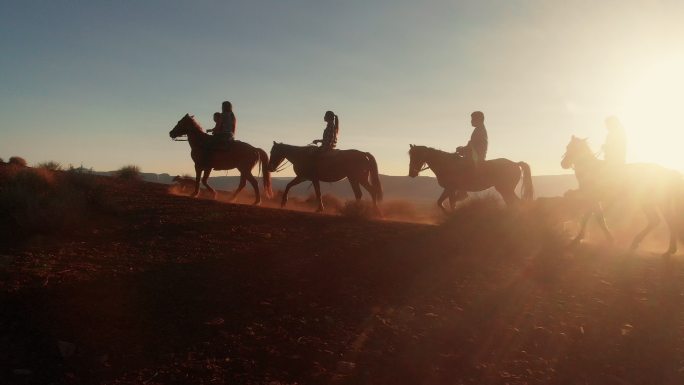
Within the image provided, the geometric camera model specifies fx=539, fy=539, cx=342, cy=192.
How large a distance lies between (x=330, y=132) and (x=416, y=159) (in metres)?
2.60

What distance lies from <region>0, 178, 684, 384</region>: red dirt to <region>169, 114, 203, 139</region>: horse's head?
7.55 meters

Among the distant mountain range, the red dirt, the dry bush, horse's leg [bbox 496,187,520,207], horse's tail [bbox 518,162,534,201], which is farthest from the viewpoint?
the distant mountain range

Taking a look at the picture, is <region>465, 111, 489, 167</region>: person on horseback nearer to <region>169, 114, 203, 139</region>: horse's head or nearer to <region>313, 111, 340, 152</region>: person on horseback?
<region>313, 111, 340, 152</region>: person on horseback

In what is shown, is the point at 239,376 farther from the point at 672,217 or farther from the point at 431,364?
the point at 672,217

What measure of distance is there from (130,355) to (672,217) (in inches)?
447

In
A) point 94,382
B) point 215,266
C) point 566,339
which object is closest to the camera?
point 94,382

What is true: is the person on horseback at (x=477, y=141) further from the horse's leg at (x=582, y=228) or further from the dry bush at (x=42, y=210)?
the dry bush at (x=42, y=210)

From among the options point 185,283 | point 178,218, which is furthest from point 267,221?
point 185,283

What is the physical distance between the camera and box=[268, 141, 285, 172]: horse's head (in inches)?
643

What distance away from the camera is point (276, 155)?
16.4m

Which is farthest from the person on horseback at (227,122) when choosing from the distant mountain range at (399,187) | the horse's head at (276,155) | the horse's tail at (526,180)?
the distant mountain range at (399,187)

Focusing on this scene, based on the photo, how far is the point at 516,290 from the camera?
8.08m

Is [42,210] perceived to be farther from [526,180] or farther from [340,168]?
[526,180]

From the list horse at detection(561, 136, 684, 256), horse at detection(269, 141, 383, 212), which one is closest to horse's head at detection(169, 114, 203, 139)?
horse at detection(269, 141, 383, 212)
